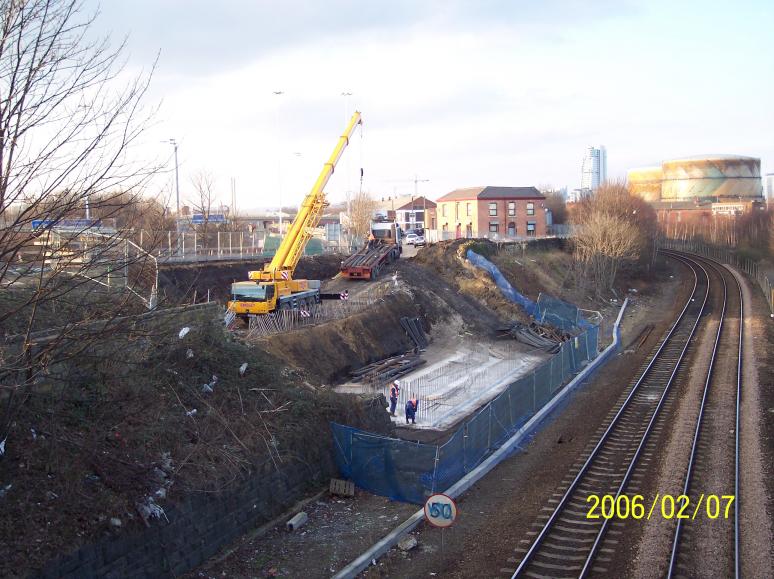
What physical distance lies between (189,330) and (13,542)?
250 inches

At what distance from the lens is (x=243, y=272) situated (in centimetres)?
3488

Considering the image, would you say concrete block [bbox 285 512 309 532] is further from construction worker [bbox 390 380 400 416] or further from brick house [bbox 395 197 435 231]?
brick house [bbox 395 197 435 231]

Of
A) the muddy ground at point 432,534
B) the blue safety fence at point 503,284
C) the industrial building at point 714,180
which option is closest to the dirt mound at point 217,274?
the blue safety fence at point 503,284

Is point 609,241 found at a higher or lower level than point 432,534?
higher

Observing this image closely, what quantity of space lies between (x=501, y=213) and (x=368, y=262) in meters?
33.8

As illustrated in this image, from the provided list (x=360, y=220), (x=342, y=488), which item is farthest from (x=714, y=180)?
(x=342, y=488)

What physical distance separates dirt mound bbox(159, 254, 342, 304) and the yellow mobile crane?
225 centimetres

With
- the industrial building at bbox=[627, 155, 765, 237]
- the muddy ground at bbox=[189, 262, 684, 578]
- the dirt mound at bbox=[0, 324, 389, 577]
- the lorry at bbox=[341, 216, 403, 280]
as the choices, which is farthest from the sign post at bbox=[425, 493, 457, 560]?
the industrial building at bbox=[627, 155, 765, 237]

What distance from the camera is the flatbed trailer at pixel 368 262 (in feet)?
118

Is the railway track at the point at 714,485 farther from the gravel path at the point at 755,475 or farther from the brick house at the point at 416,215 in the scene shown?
the brick house at the point at 416,215

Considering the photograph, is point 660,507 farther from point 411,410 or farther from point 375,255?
point 375,255

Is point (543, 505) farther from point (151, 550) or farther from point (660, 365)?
point (660, 365)

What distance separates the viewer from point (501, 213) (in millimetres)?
67688

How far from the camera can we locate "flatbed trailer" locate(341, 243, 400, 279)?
118 feet
